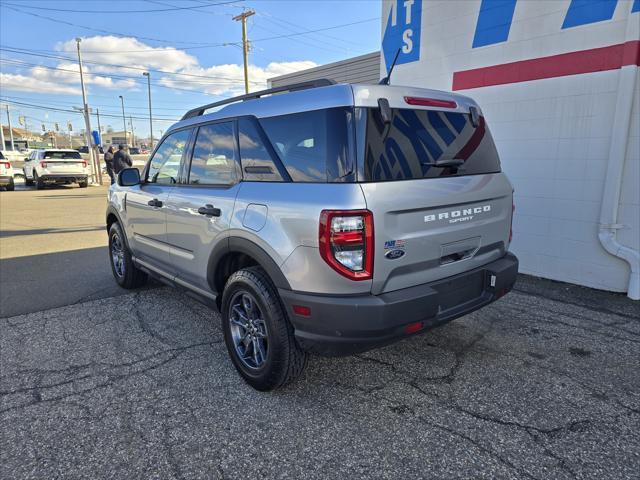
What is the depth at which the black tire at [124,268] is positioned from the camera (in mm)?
4982

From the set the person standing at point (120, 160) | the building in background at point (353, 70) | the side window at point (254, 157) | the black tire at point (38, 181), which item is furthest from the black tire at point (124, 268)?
the black tire at point (38, 181)

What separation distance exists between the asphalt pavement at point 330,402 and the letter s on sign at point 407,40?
14.0 feet

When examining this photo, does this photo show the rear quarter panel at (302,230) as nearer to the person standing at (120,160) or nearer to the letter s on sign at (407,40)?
the letter s on sign at (407,40)

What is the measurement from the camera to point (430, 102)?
111 inches

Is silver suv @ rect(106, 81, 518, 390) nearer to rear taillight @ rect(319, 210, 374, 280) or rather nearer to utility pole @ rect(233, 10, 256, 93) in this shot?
rear taillight @ rect(319, 210, 374, 280)

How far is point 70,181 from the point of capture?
1942 cm

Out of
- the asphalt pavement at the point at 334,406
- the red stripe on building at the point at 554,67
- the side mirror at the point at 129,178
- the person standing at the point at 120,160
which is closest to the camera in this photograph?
the asphalt pavement at the point at 334,406

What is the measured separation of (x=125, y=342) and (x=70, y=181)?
61.2ft

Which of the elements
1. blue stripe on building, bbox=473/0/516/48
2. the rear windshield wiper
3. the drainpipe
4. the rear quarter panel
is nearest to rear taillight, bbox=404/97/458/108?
the rear windshield wiper

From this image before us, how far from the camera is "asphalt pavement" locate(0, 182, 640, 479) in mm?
2283

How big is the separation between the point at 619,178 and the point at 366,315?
3995 mm

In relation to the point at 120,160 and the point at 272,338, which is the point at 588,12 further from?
the point at 120,160

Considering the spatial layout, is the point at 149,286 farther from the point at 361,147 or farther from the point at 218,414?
the point at 361,147

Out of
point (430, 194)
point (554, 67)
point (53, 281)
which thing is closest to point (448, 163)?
point (430, 194)
